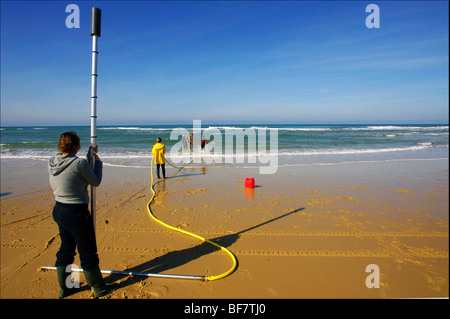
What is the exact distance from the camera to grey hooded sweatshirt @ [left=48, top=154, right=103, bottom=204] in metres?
2.77

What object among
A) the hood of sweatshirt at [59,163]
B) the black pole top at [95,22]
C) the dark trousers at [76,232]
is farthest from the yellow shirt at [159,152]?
the hood of sweatshirt at [59,163]

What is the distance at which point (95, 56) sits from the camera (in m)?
3.40

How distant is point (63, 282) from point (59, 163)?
1.51 meters

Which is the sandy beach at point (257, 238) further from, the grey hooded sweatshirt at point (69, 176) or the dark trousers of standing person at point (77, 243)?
the grey hooded sweatshirt at point (69, 176)

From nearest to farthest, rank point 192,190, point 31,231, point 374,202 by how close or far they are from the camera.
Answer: point 31,231 < point 374,202 < point 192,190

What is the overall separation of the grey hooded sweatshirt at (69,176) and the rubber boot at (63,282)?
2.96 feet

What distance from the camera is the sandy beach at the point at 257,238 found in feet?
10.9

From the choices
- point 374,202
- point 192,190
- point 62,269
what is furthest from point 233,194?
point 62,269

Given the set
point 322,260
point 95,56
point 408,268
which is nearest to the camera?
point 95,56

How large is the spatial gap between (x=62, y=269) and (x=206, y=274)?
1.82 metres

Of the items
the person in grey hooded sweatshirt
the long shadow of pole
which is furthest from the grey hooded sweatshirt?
the long shadow of pole

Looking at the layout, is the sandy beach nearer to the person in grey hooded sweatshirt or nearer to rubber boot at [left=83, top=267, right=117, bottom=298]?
rubber boot at [left=83, top=267, right=117, bottom=298]

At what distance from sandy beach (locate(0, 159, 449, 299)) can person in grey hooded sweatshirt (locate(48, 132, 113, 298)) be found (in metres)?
0.47
